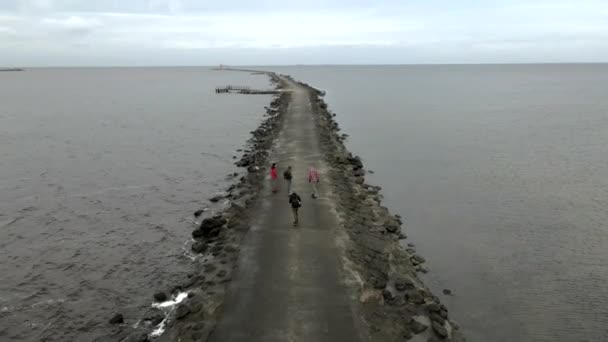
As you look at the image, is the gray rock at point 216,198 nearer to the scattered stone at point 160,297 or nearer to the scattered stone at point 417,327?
the scattered stone at point 160,297

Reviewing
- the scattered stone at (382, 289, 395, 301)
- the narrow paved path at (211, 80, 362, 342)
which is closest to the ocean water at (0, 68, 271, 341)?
the narrow paved path at (211, 80, 362, 342)

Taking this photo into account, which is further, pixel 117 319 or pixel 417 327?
pixel 117 319

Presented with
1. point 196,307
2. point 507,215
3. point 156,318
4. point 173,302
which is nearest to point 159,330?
point 156,318

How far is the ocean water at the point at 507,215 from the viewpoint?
51.6 ft

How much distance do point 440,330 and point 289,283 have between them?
4.78 m

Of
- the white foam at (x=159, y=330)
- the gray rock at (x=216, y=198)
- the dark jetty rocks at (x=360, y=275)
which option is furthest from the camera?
the gray rock at (x=216, y=198)

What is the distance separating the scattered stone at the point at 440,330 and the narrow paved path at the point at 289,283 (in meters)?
2.40

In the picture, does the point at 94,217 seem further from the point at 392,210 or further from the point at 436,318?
the point at 436,318

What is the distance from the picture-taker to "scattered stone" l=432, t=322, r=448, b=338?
1322cm

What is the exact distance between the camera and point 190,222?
24.2 metres

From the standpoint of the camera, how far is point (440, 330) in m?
13.3

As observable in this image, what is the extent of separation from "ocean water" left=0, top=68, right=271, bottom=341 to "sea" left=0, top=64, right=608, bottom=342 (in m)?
0.09

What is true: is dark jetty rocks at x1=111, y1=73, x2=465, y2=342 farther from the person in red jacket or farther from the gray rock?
the person in red jacket

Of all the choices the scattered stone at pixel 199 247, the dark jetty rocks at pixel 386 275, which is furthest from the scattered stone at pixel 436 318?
the scattered stone at pixel 199 247
